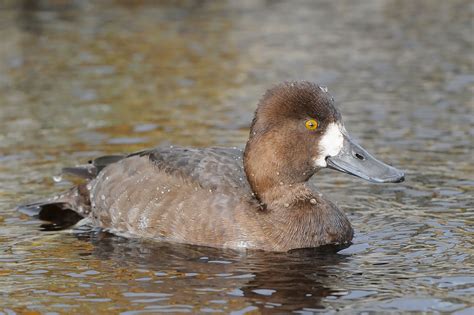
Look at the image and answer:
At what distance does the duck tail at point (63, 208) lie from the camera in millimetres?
8961

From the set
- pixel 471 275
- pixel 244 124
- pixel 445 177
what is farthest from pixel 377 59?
pixel 471 275

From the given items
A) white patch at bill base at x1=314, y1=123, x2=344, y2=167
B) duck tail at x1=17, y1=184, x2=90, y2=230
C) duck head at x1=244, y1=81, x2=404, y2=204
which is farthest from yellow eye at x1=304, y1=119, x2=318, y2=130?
duck tail at x1=17, y1=184, x2=90, y2=230

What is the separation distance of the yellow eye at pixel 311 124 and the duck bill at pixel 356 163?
10.6 inches

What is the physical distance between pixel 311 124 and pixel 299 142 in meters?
0.17

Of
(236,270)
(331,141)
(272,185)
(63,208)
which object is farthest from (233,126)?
(236,270)

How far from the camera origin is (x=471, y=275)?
689cm

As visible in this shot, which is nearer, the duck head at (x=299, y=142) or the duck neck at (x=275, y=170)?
the duck head at (x=299, y=142)

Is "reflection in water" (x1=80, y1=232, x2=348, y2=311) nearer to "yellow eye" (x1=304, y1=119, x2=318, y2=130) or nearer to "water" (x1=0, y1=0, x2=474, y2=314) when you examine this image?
"water" (x1=0, y1=0, x2=474, y2=314)

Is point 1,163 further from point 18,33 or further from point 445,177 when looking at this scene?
point 18,33

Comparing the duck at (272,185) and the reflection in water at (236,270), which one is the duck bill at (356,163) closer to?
the duck at (272,185)

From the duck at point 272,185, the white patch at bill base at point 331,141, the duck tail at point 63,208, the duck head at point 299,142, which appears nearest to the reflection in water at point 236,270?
the duck at point 272,185

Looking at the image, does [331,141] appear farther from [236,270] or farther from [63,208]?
[63,208]

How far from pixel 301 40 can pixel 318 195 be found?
999 centimetres

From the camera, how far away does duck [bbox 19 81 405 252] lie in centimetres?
769
